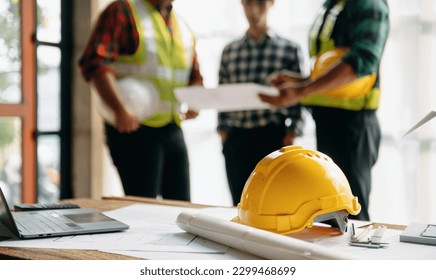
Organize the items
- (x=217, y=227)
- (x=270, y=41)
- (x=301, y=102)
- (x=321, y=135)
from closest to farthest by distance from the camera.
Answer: (x=217, y=227) < (x=321, y=135) < (x=301, y=102) < (x=270, y=41)

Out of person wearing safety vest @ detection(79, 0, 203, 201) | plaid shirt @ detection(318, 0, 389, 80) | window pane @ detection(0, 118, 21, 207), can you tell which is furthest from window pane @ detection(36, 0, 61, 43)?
plaid shirt @ detection(318, 0, 389, 80)

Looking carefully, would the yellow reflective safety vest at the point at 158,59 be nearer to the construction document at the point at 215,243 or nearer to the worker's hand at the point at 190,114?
the worker's hand at the point at 190,114

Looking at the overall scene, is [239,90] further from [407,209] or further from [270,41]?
[407,209]

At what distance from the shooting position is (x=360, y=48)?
2084 mm

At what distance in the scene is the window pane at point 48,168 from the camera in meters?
3.43

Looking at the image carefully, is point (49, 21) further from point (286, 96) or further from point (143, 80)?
point (286, 96)

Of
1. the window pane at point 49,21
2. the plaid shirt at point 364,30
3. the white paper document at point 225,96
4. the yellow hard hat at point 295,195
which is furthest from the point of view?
the window pane at point 49,21

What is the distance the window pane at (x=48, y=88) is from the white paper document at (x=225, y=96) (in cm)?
141

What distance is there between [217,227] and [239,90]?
51.6 inches

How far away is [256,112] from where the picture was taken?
2.62 m

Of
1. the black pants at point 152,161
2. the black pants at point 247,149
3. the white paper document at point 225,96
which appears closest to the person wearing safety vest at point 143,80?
the black pants at point 152,161

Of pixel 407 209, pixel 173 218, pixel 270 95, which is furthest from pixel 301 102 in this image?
pixel 173 218

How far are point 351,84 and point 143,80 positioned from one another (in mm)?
852

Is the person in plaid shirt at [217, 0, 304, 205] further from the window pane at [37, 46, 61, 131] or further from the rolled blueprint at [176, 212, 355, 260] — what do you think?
the rolled blueprint at [176, 212, 355, 260]
